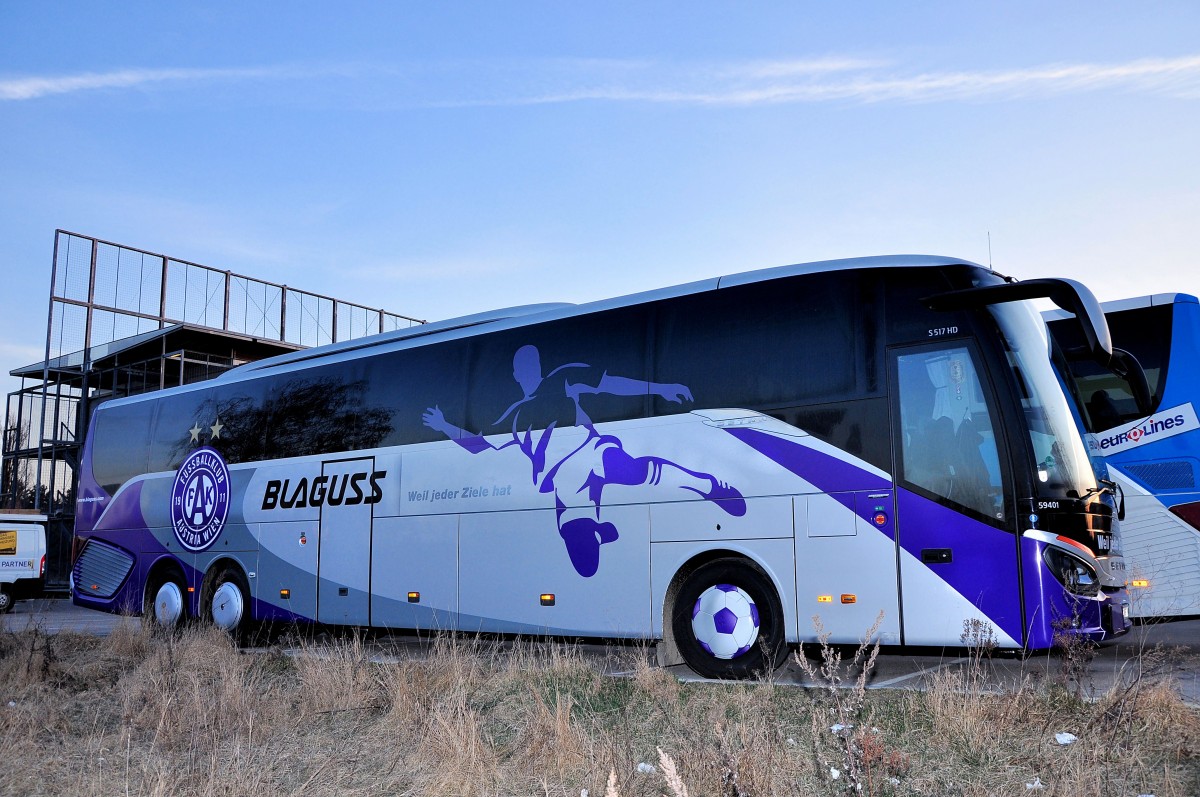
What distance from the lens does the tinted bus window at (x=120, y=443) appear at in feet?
49.3

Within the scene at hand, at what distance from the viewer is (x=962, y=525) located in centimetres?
760

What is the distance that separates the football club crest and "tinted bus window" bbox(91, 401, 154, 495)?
1.10 m

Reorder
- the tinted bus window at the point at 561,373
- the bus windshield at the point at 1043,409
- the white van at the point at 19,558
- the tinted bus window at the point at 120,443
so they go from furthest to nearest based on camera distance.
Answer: the white van at the point at 19,558 → the tinted bus window at the point at 120,443 → the tinted bus window at the point at 561,373 → the bus windshield at the point at 1043,409

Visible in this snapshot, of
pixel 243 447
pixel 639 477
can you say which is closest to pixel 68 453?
pixel 243 447

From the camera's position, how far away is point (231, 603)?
43.6 ft

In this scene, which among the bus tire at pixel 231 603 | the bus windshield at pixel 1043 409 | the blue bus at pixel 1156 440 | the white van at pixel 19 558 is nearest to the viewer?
the bus windshield at pixel 1043 409

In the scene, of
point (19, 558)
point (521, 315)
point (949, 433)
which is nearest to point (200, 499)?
point (521, 315)

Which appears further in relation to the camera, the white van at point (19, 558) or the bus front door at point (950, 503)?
the white van at point (19, 558)

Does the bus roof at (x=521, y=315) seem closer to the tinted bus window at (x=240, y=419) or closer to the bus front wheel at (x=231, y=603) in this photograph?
the tinted bus window at (x=240, y=419)

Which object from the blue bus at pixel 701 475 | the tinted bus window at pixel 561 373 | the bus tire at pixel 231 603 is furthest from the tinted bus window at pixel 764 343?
the bus tire at pixel 231 603

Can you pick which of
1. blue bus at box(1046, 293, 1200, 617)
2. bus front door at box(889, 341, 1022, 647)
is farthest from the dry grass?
blue bus at box(1046, 293, 1200, 617)

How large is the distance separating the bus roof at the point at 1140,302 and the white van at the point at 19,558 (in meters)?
21.4

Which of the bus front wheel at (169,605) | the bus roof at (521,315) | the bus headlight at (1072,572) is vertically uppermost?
the bus roof at (521,315)

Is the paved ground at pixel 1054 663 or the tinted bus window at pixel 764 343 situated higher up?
the tinted bus window at pixel 764 343
